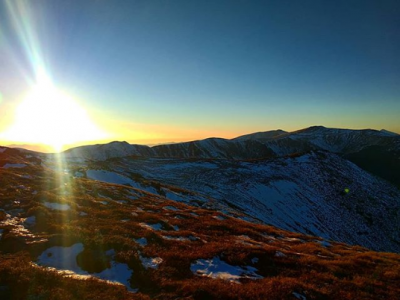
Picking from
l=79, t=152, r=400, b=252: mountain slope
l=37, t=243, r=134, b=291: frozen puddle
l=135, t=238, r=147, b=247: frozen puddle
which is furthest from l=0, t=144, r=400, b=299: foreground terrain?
l=79, t=152, r=400, b=252: mountain slope

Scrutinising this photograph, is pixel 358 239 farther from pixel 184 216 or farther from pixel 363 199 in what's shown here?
pixel 184 216

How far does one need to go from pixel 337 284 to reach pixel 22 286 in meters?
13.8

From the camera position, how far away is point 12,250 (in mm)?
13367

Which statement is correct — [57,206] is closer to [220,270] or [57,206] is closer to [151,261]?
[151,261]

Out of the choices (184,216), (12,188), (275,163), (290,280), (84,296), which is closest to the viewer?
(84,296)

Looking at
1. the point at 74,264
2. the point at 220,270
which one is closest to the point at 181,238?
the point at 220,270

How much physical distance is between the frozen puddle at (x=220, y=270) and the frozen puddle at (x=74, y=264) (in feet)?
11.3

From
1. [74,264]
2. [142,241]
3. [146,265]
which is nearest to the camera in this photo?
[74,264]

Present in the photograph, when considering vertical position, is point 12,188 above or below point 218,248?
above

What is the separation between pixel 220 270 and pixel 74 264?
7.39 meters

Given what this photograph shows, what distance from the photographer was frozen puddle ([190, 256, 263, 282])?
12773mm

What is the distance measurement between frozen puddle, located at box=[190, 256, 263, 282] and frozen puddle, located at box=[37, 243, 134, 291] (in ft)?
11.3

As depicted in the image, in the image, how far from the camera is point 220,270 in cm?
1357

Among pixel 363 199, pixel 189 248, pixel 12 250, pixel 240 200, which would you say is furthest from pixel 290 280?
pixel 363 199
